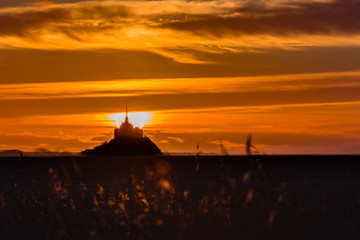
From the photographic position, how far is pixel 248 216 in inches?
1028

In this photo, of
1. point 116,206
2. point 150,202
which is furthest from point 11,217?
point 150,202

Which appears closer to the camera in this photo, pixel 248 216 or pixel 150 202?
pixel 248 216

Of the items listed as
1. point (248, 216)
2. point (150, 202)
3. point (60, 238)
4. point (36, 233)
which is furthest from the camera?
point (150, 202)

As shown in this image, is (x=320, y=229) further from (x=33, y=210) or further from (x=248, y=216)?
(x=33, y=210)

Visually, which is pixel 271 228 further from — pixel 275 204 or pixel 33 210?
pixel 33 210

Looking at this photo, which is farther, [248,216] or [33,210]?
[33,210]

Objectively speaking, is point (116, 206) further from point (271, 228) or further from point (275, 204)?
point (271, 228)

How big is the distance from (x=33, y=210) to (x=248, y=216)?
10.0 m

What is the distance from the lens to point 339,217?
26516 mm

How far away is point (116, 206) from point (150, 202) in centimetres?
259

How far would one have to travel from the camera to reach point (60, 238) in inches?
834

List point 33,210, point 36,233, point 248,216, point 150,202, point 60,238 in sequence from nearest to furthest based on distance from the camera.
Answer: point 60,238, point 36,233, point 248,216, point 33,210, point 150,202

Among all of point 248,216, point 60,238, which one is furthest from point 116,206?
point 60,238

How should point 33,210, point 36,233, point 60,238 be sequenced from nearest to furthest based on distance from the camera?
point 60,238
point 36,233
point 33,210
